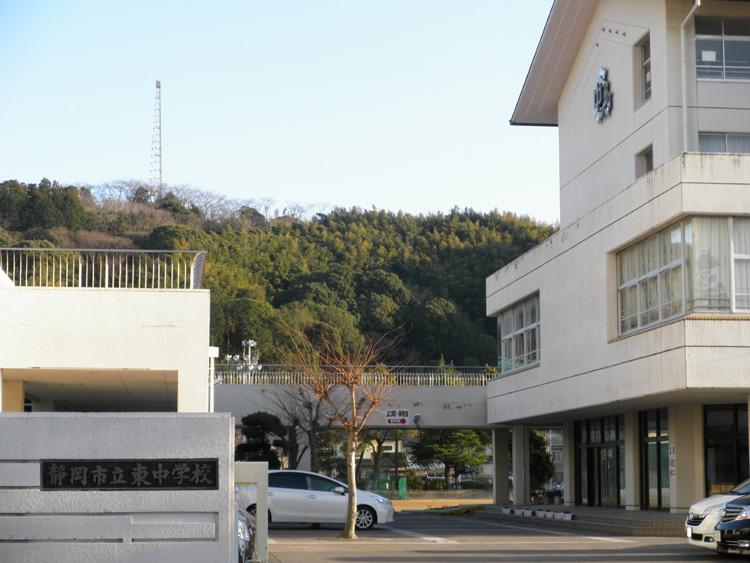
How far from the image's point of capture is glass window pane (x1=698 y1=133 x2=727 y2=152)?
91.1 ft

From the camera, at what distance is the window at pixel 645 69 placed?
2927 centimetres

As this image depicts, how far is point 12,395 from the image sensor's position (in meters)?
23.1

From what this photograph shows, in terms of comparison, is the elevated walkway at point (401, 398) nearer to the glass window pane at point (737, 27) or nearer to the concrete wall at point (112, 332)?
the glass window pane at point (737, 27)

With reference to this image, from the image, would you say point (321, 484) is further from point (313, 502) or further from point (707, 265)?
point (707, 265)

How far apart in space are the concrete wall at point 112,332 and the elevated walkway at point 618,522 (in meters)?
10.4

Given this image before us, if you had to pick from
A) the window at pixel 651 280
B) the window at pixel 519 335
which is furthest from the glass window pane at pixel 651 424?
the window at pixel 519 335

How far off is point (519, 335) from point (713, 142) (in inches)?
436

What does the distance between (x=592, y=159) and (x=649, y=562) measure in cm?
1763

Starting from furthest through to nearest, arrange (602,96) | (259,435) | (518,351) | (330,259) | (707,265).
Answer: (330,259), (259,435), (518,351), (602,96), (707,265)

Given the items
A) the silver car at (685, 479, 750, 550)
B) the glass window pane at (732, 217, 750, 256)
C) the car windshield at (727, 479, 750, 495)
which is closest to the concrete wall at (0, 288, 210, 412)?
the silver car at (685, 479, 750, 550)

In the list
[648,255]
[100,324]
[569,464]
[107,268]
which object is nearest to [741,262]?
[648,255]

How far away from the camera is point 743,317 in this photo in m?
23.4

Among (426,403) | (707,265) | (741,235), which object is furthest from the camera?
(426,403)

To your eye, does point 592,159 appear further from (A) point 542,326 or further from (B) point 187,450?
(B) point 187,450
